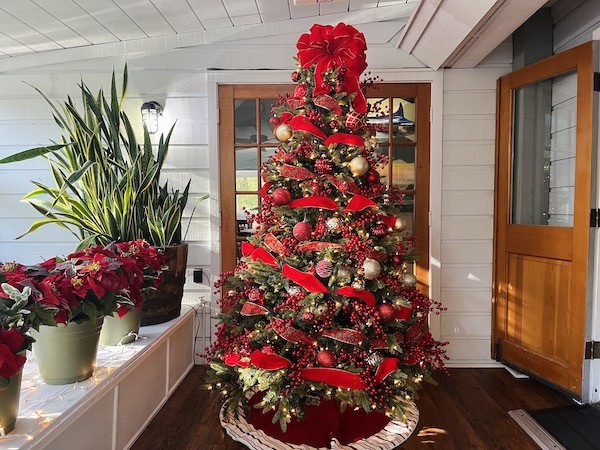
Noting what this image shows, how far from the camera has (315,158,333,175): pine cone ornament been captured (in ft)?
6.08

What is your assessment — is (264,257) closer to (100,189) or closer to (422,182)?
(100,189)

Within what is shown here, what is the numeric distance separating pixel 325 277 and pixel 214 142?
156 cm

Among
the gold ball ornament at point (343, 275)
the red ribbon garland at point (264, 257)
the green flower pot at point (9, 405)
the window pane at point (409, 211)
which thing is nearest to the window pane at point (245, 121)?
the window pane at point (409, 211)

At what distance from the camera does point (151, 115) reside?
9.23 ft

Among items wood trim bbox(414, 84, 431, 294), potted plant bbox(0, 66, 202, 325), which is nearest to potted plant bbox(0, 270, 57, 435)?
potted plant bbox(0, 66, 202, 325)

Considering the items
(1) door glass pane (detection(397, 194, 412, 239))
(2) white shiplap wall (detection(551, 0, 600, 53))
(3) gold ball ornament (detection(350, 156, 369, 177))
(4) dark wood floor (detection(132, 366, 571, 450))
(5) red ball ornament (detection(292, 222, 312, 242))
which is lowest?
(4) dark wood floor (detection(132, 366, 571, 450))

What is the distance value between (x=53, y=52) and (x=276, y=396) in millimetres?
2723

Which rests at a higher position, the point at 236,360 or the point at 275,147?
the point at 275,147

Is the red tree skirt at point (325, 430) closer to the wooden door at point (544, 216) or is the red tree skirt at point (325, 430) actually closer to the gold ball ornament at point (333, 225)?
the gold ball ornament at point (333, 225)

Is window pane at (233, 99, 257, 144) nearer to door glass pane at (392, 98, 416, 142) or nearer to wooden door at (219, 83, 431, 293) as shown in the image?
wooden door at (219, 83, 431, 293)

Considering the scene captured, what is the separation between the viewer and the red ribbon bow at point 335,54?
194cm

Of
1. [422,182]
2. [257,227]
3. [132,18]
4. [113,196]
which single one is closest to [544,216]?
[422,182]

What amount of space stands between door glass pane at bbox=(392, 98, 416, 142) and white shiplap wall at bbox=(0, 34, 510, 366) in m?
0.15

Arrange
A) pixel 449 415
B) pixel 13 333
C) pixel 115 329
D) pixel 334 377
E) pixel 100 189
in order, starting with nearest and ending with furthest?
pixel 13 333 < pixel 334 377 < pixel 115 329 < pixel 100 189 < pixel 449 415
